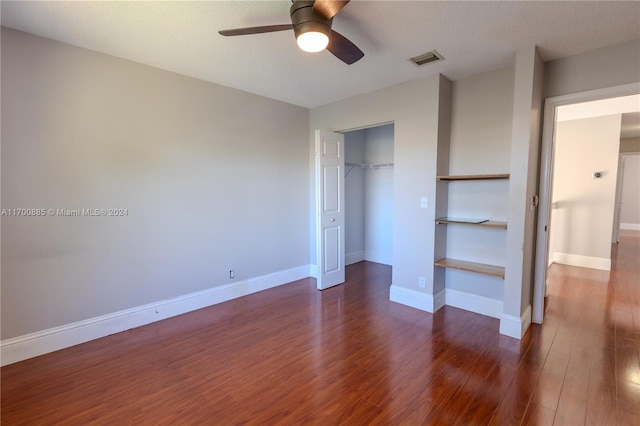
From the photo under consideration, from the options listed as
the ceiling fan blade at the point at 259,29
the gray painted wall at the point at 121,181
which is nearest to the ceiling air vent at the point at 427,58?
the ceiling fan blade at the point at 259,29

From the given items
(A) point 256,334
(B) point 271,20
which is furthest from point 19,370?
(B) point 271,20

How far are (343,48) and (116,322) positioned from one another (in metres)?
3.20

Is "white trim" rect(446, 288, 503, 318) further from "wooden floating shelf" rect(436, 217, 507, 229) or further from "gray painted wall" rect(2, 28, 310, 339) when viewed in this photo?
"gray painted wall" rect(2, 28, 310, 339)

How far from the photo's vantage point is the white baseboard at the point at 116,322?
7.65ft

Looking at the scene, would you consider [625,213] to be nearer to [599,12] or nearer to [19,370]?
[599,12]

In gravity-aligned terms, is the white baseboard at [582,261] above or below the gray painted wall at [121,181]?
below

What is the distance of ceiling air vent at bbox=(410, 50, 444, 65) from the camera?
258 centimetres

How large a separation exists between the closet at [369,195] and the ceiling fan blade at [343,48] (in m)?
2.91

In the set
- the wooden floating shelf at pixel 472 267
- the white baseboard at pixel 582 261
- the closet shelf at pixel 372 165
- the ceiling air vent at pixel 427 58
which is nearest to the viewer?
the ceiling air vent at pixel 427 58

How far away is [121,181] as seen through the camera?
2.77m

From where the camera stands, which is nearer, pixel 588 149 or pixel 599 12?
pixel 599 12

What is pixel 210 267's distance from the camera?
11.3 feet

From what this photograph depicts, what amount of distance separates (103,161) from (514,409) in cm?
380

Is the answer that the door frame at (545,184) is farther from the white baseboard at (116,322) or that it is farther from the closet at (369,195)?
the white baseboard at (116,322)
